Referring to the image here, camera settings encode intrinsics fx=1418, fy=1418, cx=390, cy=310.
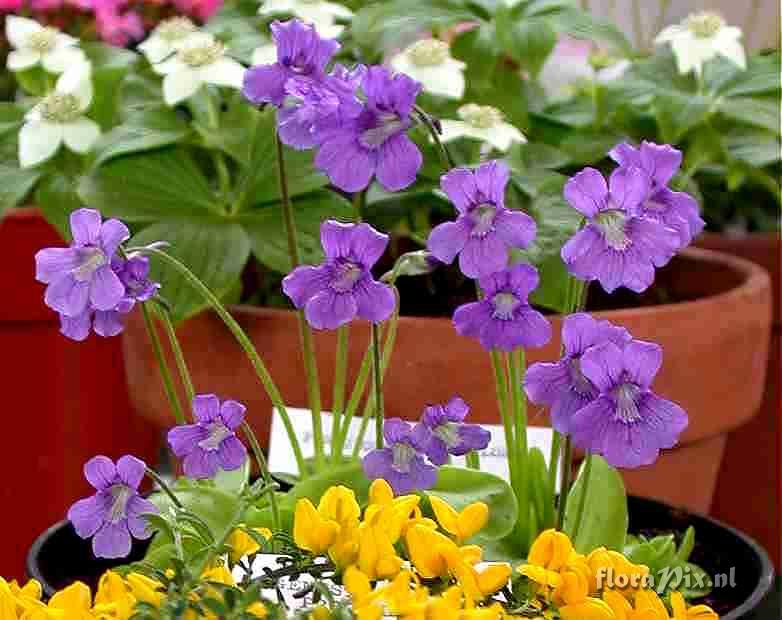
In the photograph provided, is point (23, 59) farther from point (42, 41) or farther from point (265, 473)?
point (265, 473)

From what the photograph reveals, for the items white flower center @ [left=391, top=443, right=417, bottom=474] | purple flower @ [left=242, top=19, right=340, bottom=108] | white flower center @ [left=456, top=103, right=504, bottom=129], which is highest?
purple flower @ [left=242, top=19, right=340, bottom=108]

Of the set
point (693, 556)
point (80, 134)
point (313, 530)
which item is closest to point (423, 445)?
point (313, 530)

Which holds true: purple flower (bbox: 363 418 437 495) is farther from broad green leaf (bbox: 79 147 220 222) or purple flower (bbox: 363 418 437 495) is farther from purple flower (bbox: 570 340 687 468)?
broad green leaf (bbox: 79 147 220 222)

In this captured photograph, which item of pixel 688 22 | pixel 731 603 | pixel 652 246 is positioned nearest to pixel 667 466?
pixel 731 603

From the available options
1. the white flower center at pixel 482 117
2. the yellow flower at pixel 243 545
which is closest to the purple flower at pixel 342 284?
the yellow flower at pixel 243 545

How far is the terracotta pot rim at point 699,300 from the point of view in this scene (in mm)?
1025

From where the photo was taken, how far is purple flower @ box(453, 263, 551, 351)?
0.65m

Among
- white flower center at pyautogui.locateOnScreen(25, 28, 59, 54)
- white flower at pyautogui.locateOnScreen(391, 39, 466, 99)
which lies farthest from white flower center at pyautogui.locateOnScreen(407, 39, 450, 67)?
white flower center at pyautogui.locateOnScreen(25, 28, 59, 54)

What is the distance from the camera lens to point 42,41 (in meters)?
1.17

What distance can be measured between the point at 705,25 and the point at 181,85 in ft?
1.43

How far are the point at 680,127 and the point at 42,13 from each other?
34.2 inches

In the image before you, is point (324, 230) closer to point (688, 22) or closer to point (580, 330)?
point (580, 330)

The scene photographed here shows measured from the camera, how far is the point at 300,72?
67 cm

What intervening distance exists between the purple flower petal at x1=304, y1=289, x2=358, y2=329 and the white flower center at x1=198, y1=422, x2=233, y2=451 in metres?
0.08
